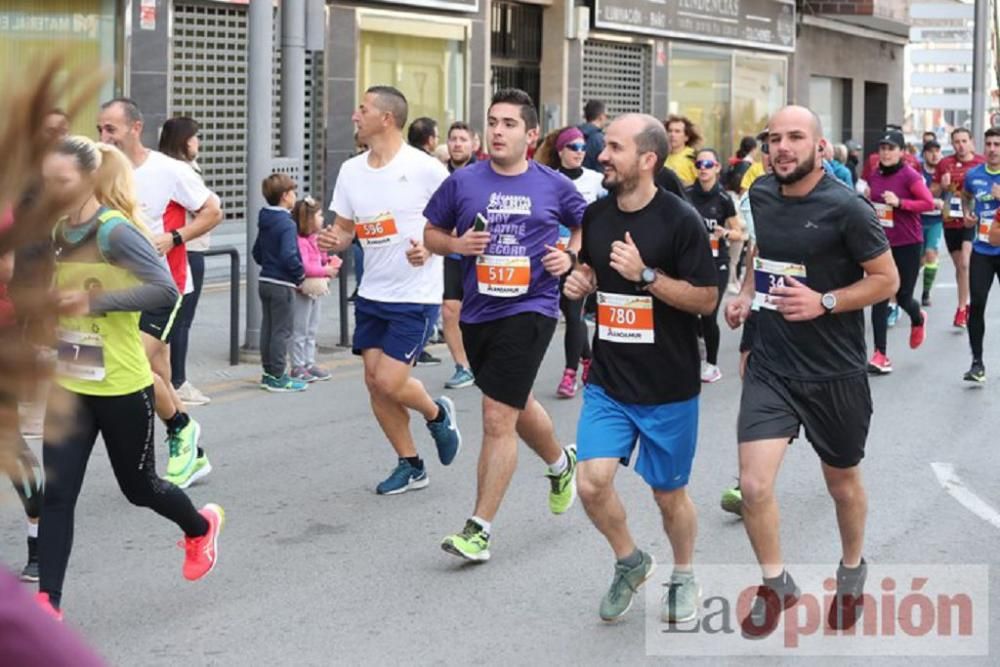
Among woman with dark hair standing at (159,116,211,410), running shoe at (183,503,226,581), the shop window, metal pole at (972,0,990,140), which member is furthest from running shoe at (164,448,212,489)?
metal pole at (972,0,990,140)

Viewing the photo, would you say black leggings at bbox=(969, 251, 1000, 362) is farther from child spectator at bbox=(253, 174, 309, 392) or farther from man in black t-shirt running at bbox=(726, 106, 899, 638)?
man in black t-shirt running at bbox=(726, 106, 899, 638)

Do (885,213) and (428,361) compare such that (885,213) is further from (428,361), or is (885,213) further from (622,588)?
(622,588)

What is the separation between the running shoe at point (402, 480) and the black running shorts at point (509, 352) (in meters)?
1.23

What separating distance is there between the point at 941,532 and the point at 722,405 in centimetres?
387

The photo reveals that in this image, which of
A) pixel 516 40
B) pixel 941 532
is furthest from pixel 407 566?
pixel 516 40

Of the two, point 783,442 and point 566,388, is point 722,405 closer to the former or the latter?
point 566,388

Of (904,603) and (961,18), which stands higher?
(961,18)

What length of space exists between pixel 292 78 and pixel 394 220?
5.40 meters

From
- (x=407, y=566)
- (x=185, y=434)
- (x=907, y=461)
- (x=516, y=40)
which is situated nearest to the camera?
(x=407, y=566)

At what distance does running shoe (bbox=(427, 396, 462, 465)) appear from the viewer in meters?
8.26

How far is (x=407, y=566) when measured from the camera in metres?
6.77

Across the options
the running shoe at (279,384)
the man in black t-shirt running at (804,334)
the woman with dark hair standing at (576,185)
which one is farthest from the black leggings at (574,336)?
the man in black t-shirt running at (804,334)

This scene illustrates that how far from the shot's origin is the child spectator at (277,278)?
11562 mm

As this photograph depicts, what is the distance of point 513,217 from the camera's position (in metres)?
A: 7.03
